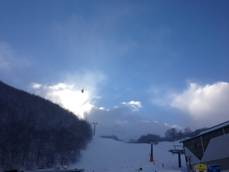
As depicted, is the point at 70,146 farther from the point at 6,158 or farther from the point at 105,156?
the point at 6,158

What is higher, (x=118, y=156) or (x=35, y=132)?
(x=35, y=132)

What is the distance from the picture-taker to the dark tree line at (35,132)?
87.9 meters

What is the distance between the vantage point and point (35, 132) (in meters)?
104

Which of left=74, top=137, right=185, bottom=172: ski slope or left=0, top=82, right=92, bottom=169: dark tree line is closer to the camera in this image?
left=0, top=82, right=92, bottom=169: dark tree line

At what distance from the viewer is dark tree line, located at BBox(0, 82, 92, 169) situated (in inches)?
3462

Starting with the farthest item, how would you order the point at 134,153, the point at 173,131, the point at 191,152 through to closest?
the point at 173,131
the point at 134,153
the point at 191,152

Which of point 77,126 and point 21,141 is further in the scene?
point 77,126

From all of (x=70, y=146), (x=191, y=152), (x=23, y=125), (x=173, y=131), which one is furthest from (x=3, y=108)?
(x=173, y=131)

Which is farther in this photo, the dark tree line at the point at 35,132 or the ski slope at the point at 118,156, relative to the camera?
the ski slope at the point at 118,156

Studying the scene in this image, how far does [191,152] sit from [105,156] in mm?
52733

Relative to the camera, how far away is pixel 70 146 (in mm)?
106125

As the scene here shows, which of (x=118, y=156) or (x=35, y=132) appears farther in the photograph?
(x=118, y=156)

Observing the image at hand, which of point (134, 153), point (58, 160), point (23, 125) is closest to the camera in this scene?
point (58, 160)

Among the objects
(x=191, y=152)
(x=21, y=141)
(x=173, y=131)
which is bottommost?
(x=191, y=152)
